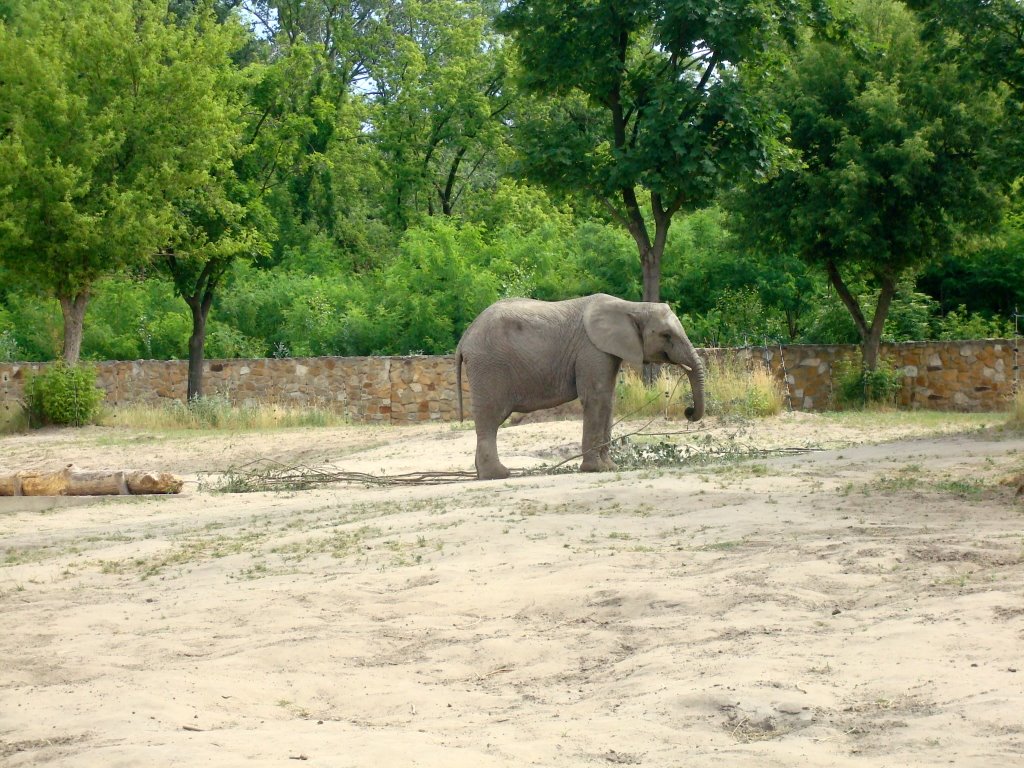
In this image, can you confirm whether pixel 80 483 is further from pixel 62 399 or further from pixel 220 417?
pixel 62 399

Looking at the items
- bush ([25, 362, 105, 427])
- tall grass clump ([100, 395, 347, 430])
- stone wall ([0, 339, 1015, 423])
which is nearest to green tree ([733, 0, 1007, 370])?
stone wall ([0, 339, 1015, 423])

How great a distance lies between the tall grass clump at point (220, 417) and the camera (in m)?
23.4

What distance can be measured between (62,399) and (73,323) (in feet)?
7.26

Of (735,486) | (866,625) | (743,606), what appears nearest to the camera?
(866,625)

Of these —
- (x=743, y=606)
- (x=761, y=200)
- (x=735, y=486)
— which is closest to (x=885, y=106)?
(x=761, y=200)

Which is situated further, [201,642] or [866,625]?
[201,642]

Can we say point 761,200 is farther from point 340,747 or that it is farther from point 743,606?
point 340,747

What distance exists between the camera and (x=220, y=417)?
23562 millimetres

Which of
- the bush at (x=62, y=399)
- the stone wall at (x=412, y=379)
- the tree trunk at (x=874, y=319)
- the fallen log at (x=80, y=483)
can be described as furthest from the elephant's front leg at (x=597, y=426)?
the bush at (x=62, y=399)

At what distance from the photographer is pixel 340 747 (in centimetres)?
493

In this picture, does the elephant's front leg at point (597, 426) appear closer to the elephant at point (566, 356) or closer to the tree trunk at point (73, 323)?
the elephant at point (566, 356)

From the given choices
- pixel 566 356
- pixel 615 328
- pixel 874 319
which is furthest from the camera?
pixel 874 319

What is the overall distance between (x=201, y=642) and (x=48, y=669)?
0.74 m

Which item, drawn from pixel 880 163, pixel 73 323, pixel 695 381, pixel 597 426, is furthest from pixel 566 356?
pixel 73 323
